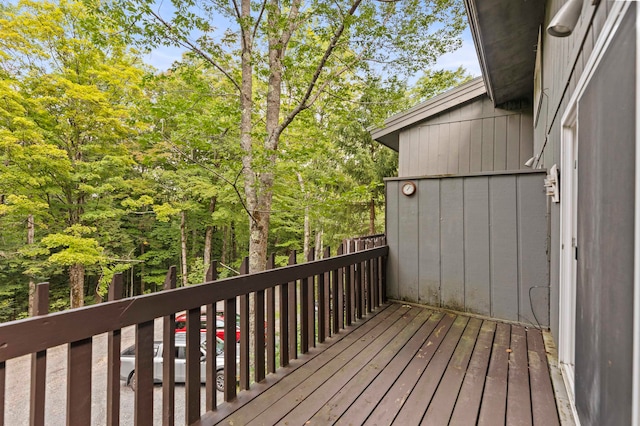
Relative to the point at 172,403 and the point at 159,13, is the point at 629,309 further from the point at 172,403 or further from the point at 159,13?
the point at 159,13

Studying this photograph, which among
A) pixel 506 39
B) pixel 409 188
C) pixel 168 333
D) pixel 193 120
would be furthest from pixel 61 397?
pixel 506 39

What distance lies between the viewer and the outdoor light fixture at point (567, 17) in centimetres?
160

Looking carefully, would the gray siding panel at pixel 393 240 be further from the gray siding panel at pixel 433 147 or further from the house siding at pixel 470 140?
the gray siding panel at pixel 433 147

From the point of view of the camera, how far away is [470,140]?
584 centimetres

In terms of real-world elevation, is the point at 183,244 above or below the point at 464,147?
below

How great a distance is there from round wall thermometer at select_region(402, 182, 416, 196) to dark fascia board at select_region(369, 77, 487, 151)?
9.03ft

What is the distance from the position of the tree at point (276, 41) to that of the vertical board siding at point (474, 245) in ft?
6.88

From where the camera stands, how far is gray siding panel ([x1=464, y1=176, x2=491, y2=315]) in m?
3.48

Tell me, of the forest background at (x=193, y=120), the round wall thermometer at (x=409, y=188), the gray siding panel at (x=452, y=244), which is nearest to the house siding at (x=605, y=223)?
the gray siding panel at (x=452, y=244)

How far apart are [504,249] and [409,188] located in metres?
1.25

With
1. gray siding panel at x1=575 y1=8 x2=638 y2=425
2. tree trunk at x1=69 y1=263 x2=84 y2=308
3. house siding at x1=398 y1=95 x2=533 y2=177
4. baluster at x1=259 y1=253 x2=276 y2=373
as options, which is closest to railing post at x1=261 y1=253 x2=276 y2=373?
baluster at x1=259 y1=253 x2=276 y2=373

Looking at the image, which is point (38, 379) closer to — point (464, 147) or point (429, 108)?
point (464, 147)

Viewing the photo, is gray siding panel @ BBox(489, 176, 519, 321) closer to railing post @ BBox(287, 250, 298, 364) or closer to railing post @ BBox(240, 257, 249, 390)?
railing post @ BBox(287, 250, 298, 364)

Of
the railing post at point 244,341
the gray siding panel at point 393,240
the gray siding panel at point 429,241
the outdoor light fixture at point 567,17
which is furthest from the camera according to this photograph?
the gray siding panel at point 393,240
